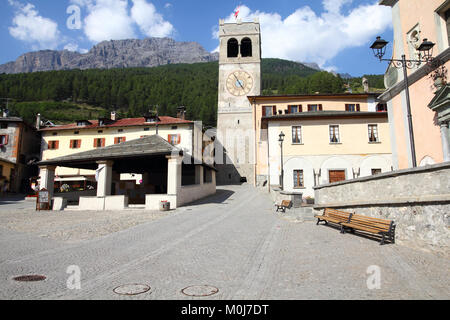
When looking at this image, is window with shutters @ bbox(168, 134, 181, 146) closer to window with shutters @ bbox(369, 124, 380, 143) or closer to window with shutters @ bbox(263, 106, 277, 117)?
window with shutters @ bbox(263, 106, 277, 117)

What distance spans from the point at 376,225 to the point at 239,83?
141 feet

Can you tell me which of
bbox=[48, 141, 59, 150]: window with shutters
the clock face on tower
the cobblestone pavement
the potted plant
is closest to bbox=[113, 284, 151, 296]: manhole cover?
the cobblestone pavement

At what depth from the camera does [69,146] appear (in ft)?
138

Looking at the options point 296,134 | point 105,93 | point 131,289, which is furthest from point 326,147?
point 105,93

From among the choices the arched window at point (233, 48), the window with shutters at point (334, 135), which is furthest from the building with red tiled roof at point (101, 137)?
the window with shutters at point (334, 135)

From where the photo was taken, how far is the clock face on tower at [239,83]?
48.2 m

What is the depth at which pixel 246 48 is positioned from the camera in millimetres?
51000

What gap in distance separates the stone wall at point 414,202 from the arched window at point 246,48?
146ft

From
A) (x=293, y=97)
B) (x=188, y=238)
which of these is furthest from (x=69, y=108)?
(x=188, y=238)

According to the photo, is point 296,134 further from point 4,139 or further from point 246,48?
point 4,139

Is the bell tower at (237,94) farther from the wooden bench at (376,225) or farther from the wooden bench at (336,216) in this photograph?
the wooden bench at (376,225)

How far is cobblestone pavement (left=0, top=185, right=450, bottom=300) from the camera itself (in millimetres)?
4648

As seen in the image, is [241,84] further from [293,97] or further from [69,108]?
[69,108]
